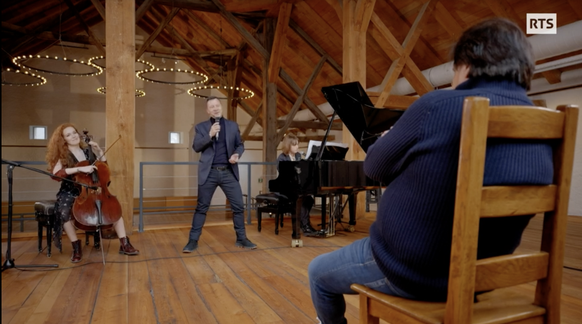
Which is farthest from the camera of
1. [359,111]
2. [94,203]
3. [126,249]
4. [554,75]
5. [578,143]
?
[578,143]

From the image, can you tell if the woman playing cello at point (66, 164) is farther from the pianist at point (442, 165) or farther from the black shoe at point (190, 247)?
the pianist at point (442, 165)

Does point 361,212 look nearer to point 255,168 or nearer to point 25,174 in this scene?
point 255,168

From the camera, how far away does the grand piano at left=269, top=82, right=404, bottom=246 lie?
3.39 metres

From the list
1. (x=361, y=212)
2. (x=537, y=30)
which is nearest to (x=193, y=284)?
(x=361, y=212)

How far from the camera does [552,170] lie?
40.8 inches

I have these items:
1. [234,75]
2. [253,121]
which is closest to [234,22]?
[234,75]

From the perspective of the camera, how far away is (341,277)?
1265 mm

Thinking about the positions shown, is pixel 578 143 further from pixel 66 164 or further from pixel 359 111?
pixel 66 164

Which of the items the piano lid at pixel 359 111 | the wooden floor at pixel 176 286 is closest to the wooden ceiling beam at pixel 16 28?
the wooden floor at pixel 176 286

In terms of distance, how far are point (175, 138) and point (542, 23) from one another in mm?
10510

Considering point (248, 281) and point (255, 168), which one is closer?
point (248, 281)

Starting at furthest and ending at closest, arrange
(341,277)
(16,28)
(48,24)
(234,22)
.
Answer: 1. (48,24)
2. (16,28)
3. (234,22)
4. (341,277)

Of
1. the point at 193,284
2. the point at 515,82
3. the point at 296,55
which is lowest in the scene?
the point at 193,284

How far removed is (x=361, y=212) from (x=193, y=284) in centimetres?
377
